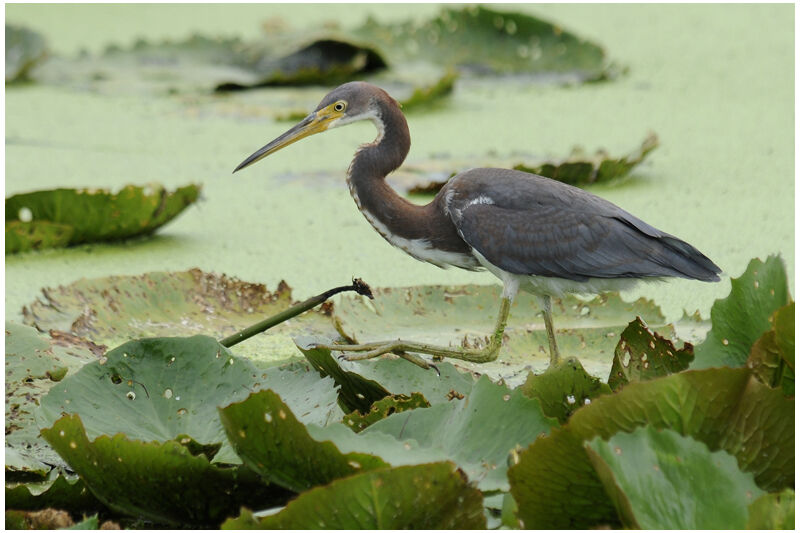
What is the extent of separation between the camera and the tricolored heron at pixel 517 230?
255 cm

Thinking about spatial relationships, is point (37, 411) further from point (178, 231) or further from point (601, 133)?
point (601, 133)

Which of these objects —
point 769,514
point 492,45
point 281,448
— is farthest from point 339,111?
point 492,45

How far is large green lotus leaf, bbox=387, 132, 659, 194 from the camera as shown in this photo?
12.6 ft

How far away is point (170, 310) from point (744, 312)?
4.24 ft

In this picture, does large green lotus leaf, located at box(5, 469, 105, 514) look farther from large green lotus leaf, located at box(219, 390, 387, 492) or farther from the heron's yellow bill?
the heron's yellow bill

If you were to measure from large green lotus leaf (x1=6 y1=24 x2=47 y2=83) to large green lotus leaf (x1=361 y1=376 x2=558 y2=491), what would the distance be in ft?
14.3

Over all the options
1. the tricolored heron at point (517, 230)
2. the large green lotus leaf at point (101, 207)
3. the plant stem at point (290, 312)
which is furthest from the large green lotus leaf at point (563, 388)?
the large green lotus leaf at point (101, 207)

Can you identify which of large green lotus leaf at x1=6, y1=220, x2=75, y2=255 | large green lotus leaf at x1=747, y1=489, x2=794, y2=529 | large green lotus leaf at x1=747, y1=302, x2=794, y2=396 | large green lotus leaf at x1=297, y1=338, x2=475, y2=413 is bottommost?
large green lotus leaf at x1=6, y1=220, x2=75, y2=255

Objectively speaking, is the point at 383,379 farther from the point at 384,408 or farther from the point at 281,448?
the point at 281,448

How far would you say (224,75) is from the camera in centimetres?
579

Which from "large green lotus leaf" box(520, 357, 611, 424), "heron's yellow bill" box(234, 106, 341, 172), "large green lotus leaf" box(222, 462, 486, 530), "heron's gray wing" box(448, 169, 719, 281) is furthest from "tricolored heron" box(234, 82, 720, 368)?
"large green lotus leaf" box(222, 462, 486, 530)

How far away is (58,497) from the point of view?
1.71m

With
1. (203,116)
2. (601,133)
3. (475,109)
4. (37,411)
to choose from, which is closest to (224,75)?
(203,116)

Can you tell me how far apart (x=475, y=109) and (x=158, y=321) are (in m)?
2.80
